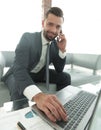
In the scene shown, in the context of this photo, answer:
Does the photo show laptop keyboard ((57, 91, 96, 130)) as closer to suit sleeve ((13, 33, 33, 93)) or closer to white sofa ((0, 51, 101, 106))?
suit sleeve ((13, 33, 33, 93))

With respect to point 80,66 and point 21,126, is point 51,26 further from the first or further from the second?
point 80,66

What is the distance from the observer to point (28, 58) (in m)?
1.40

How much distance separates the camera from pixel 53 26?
5.35 ft

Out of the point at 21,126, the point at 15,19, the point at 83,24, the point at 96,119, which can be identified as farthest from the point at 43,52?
the point at 83,24

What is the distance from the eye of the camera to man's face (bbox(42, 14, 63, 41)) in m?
1.61

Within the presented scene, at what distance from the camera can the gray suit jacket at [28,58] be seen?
1007mm

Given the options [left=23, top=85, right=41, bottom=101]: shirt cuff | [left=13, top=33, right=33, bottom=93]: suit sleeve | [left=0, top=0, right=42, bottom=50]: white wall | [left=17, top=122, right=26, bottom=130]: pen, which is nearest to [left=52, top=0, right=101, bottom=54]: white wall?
[left=0, top=0, right=42, bottom=50]: white wall

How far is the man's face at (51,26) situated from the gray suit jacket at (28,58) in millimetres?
78

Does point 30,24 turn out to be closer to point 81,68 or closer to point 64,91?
point 81,68

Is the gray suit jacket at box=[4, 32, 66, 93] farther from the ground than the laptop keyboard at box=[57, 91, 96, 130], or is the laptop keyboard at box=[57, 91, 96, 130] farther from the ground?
the gray suit jacket at box=[4, 32, 66, 93]

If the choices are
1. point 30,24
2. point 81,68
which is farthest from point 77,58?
point 30,24

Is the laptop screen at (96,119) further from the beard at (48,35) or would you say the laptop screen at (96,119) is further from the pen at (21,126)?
the beard at (48,35)

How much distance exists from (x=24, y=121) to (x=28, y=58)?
77 cm

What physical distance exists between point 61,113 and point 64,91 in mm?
429
